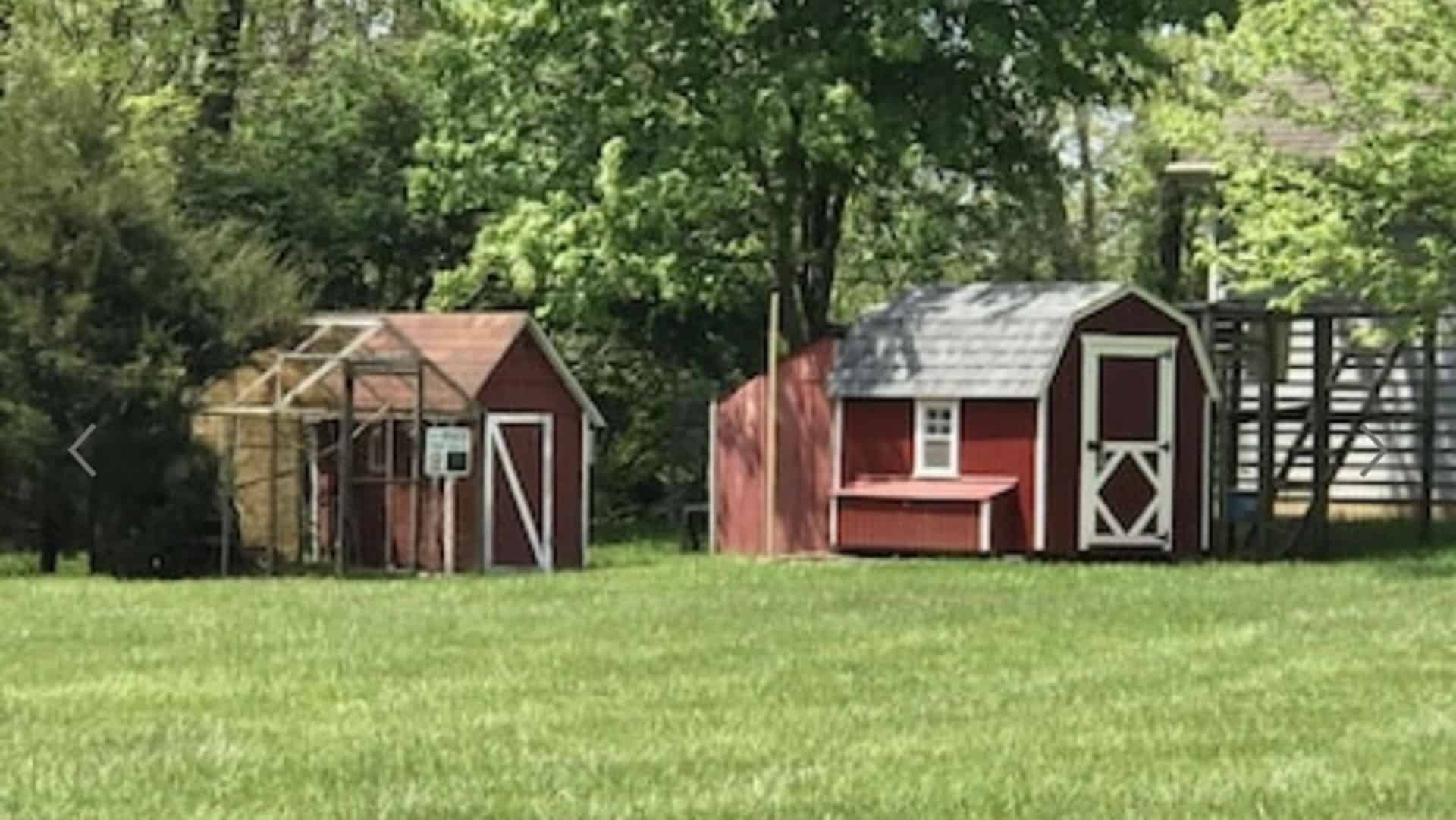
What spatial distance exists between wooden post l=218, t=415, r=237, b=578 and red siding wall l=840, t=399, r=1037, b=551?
716cm

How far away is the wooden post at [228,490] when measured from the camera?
29281 mm

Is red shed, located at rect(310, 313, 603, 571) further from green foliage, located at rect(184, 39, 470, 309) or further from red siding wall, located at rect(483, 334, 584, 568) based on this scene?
green foliage, located at rect(184, 39, 470, 309)

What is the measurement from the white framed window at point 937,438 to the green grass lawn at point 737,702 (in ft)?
21.8

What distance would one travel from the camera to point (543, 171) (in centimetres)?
3503

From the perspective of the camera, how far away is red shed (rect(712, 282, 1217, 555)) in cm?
3036

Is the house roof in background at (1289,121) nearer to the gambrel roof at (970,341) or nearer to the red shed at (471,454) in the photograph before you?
the gambrel roof at (970,341)

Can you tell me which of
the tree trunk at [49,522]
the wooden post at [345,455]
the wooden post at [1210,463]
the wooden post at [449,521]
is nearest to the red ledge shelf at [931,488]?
the wooden post at [1210,463]

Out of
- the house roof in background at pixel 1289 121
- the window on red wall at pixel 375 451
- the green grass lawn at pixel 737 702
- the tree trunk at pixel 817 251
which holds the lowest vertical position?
the green grass lawn at pixel 737 702

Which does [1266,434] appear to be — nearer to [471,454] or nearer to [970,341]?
[970,341]

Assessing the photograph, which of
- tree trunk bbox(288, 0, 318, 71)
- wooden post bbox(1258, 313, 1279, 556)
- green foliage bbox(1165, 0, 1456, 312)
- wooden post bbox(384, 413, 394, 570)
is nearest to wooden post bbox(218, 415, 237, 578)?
wooden post bbox(384, 413, 394, 570)

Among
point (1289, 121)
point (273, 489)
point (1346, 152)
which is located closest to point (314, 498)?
point (273, 489)

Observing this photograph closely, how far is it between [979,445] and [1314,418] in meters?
3.90

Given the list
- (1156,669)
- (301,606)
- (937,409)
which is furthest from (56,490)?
(1156,669)

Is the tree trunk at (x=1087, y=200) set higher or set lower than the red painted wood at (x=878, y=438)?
→ higher
